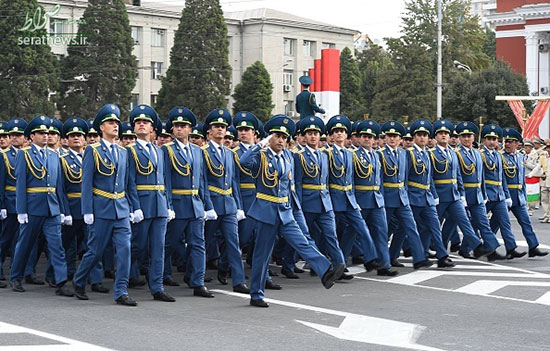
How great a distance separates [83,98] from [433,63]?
24.9m

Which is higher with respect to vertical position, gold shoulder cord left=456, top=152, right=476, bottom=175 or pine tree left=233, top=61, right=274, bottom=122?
pine tree left=233, top=61, right=274, bottom=122

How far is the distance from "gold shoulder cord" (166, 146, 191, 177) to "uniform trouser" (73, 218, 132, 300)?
1000mm

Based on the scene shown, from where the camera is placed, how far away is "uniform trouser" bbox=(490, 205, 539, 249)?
1627 centimetres

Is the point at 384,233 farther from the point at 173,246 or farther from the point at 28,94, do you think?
the point at 28,94

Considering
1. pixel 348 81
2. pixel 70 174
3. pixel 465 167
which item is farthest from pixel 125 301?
pixel 348 81

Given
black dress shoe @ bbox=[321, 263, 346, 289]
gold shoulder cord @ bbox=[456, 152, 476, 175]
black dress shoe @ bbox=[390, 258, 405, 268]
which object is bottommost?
black dress shoe @ bbox=[390, 258, 405, 268]

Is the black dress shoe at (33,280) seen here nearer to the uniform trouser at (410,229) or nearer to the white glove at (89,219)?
the white glove at (89,219)

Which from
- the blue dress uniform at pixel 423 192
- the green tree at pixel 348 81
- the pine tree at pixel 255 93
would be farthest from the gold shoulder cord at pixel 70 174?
the green tree at pixel 348 81

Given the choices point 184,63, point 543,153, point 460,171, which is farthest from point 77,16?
point 460,171

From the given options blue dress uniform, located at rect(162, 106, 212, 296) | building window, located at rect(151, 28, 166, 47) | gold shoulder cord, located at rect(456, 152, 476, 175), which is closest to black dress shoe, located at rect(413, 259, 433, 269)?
gold shoulder cord, located at rect(456, 152, 476, 175)

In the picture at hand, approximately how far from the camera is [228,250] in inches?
482

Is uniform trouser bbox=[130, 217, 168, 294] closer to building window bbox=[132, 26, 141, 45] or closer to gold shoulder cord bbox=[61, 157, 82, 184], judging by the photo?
gold shoulder cord bbox=[61, 157, 82, 184]

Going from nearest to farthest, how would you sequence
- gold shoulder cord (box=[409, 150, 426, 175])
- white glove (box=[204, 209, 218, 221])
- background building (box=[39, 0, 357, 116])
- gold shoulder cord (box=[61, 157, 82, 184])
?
white glove (box=[204, 209, 218, 221]) < gold shoulder cord (box=[61, 157, 82, 184]) < gold shoulder cord (box=[409, 150, 426, 175]) < background building (box=[39, 0, 357, 116])

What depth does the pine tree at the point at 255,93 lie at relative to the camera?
73312mm
